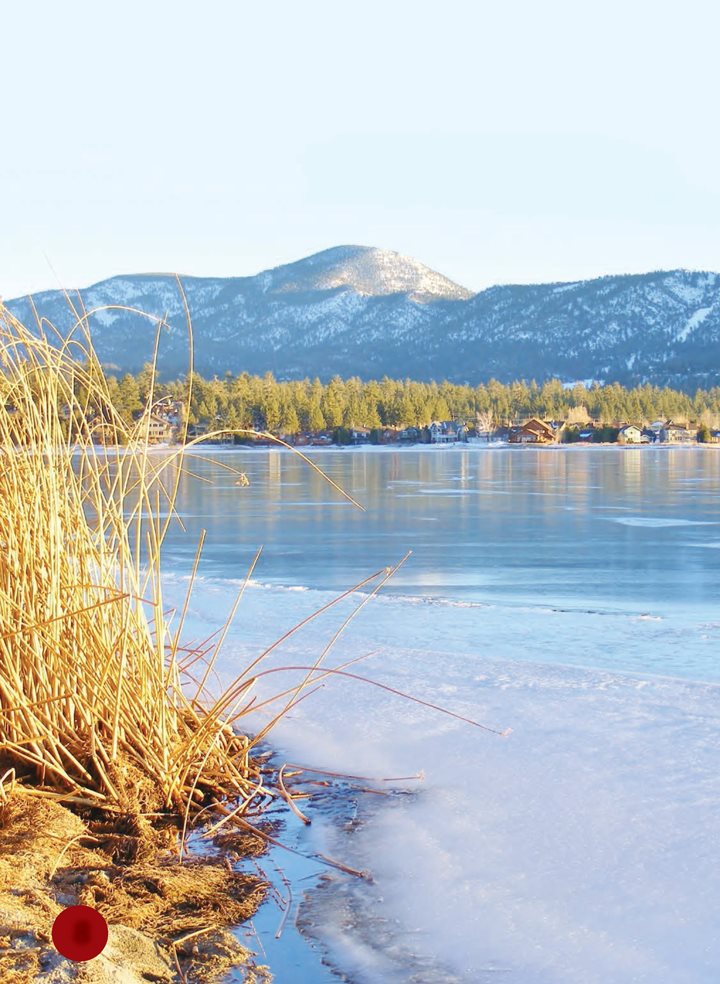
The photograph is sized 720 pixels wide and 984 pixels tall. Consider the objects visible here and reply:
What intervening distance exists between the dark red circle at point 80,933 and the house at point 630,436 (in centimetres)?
10310

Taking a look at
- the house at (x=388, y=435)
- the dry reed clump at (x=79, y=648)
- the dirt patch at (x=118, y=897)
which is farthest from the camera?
the house at (x=388, y=435)

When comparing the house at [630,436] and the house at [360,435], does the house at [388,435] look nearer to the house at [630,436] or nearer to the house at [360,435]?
the house at [360,435]

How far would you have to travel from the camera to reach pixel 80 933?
5.97ft

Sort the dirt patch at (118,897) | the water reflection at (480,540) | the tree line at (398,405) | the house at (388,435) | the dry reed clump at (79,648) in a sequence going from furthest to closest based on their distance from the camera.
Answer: the tree line at (398,405), the house at (388,435), the water reflection at (480,540), the dry reed clump at (79,648), the dirt patch at (118,897)

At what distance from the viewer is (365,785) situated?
133 inches

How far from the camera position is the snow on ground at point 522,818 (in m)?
2.30

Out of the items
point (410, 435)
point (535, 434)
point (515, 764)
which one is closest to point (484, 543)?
point (515, 764)

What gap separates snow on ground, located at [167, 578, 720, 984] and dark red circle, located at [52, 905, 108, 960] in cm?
66

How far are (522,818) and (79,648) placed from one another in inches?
55.5

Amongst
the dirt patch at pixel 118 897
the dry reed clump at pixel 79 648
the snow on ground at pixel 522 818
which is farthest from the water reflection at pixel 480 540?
the snow on ground at pixel 522 818

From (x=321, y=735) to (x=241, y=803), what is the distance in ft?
2.50

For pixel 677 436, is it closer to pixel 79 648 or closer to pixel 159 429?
pixel 159 429

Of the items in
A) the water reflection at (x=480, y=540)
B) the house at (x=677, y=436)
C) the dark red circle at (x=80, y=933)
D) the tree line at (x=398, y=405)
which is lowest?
the water reflection at (x=480, y=540)

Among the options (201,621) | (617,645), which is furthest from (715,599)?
(201,621)
